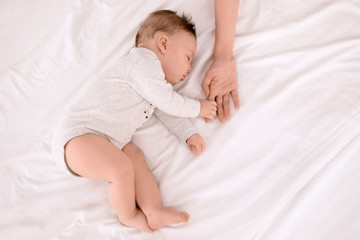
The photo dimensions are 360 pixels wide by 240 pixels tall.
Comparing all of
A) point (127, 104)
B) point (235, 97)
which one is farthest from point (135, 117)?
point (235, 97)

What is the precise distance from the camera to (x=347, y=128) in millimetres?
1130

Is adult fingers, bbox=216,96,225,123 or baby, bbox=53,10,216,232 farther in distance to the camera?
→ adult fingers, bbox=216,96,225,123

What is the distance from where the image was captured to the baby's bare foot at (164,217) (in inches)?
42.0

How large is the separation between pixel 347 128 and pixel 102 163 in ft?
2.63

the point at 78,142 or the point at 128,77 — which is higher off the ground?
the point at 128,77

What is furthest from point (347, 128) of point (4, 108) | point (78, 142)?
point (4, 108)

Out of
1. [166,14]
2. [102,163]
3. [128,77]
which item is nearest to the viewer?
[102,163]

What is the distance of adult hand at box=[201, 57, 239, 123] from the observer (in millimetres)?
1250

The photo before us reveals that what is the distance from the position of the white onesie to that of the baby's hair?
0.09 metres

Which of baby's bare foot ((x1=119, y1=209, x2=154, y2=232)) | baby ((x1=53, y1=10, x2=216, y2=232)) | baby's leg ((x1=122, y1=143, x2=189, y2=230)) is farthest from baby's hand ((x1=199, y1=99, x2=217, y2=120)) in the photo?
baby's bare foot ((x1=119, y1=209, x2=154, y2=232))

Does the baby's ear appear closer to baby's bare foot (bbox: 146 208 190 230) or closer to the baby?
the baby

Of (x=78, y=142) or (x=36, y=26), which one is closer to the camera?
(x=78, y=142)

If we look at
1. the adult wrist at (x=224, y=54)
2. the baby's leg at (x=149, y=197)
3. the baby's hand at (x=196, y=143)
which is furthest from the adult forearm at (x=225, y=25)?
the baby's leg at (x=149, y=197)

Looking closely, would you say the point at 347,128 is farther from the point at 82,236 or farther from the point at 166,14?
the point at 82,236
